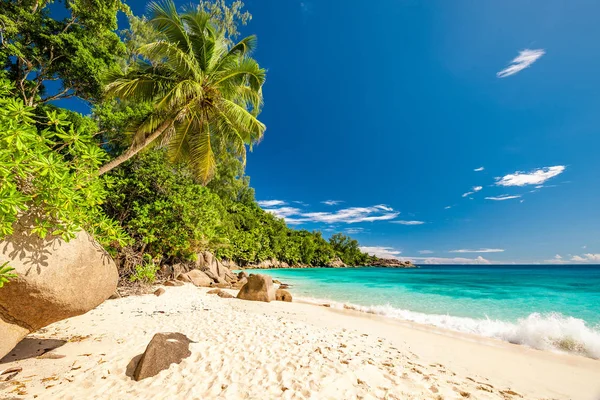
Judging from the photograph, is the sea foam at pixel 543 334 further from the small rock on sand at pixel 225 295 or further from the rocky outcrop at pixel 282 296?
the small rock on sand at pixel 225 295

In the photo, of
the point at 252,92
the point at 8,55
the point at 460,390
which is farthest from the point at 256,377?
the point at 8,55

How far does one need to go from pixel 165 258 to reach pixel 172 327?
8783 millimetres

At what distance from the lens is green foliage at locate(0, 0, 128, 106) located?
9398 millimetres

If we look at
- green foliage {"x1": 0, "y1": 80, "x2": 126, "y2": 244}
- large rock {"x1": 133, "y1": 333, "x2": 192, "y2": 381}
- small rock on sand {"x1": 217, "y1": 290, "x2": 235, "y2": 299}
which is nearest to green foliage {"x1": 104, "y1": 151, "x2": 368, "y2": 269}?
small rock on sand {"x1": 217, "y1": 290, "x2": 235, "y2": 299}

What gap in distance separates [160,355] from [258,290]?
6.78 meters

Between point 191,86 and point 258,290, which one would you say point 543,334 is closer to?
point 258,290

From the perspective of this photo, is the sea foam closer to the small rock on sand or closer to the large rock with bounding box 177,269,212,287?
the small rock on sand

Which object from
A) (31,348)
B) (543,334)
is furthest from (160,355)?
(543,334)

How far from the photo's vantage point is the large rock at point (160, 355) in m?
3.42

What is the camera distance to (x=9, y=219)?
2396mm

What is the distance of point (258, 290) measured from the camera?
10.3 meters

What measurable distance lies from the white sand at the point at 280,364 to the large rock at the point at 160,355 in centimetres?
11

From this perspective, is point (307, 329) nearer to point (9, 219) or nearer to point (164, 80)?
point (9, 219)

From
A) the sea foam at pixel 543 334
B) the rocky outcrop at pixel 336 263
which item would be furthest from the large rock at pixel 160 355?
the rocky outcrop at pixel 336 263
